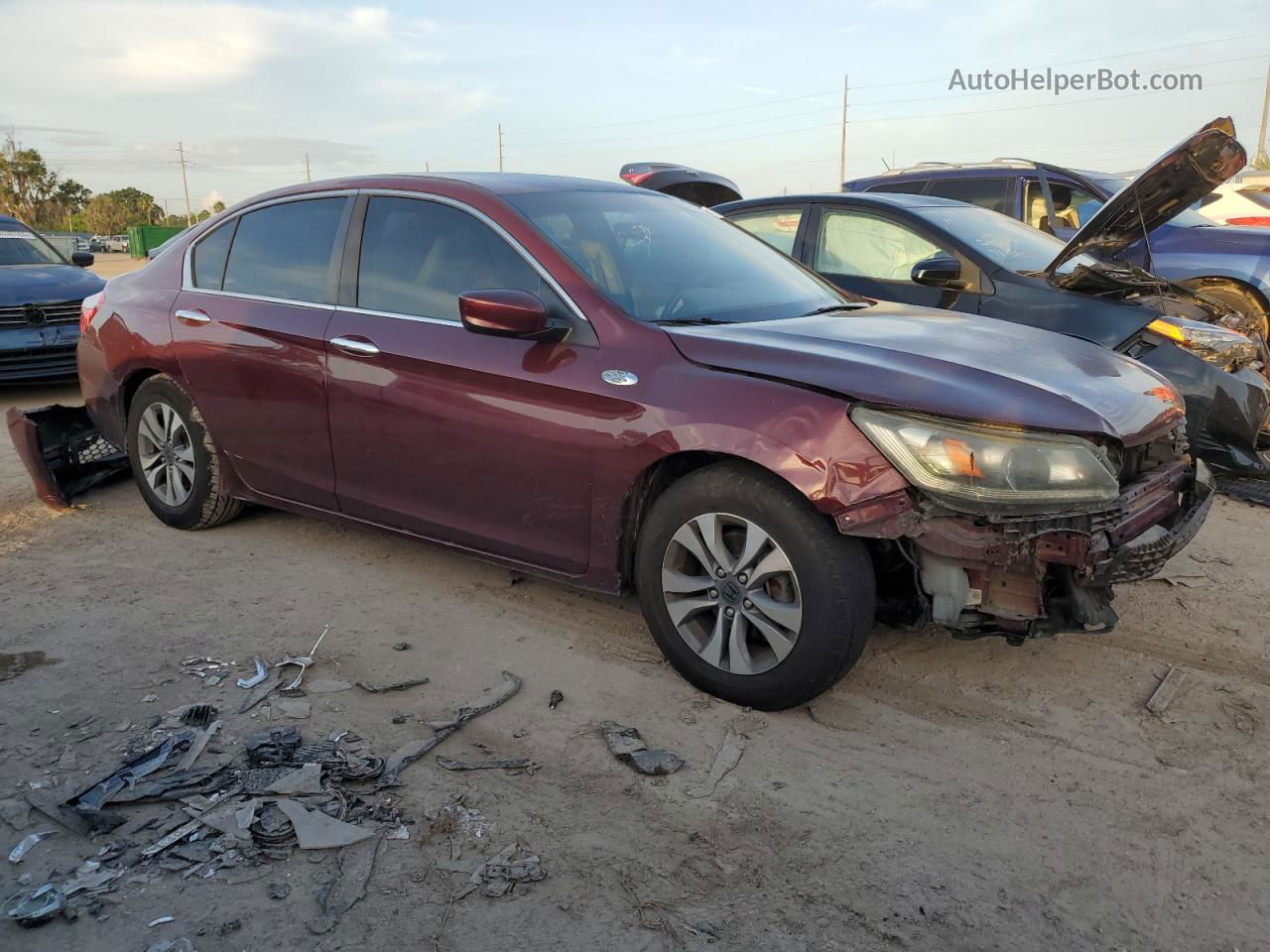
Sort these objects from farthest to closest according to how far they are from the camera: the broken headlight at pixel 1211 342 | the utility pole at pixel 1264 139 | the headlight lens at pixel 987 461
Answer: the utility pole at pixel 1264 139 → the broken headlight at pixel 1211 342 → the headlight lens at pixel 987 461

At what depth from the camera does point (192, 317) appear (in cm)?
466

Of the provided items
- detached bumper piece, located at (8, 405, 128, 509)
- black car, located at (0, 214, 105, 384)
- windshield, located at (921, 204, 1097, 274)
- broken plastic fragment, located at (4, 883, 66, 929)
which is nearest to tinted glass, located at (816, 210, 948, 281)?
windshield, located at (921, 204, 1097, 274)

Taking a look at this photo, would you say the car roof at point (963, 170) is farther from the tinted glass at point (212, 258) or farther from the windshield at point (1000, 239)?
the tinted glass at point (212, 258)

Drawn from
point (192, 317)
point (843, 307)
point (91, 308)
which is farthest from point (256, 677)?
point (91, 308)

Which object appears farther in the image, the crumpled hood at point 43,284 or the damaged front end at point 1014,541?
the crumpled hood at point 43,284

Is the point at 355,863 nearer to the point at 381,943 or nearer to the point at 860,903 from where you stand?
the point at 381,943

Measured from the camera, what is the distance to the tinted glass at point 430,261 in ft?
12.2

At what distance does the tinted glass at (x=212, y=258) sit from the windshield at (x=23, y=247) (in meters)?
5.73

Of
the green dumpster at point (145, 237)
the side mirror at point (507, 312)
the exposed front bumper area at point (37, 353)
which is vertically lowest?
the exposed front bumper area at point (37, 353)

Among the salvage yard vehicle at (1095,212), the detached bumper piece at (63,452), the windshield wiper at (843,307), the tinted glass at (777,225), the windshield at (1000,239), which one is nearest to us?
the windshield wiper at (843,307)

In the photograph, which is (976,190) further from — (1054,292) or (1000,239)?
(1054,292)

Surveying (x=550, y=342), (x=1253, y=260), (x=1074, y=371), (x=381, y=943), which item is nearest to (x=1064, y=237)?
(x=1253, y=260)

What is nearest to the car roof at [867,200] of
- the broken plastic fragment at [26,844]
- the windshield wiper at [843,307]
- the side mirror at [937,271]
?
the side mirror at [937,271]

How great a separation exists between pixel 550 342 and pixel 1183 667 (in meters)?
2.51
